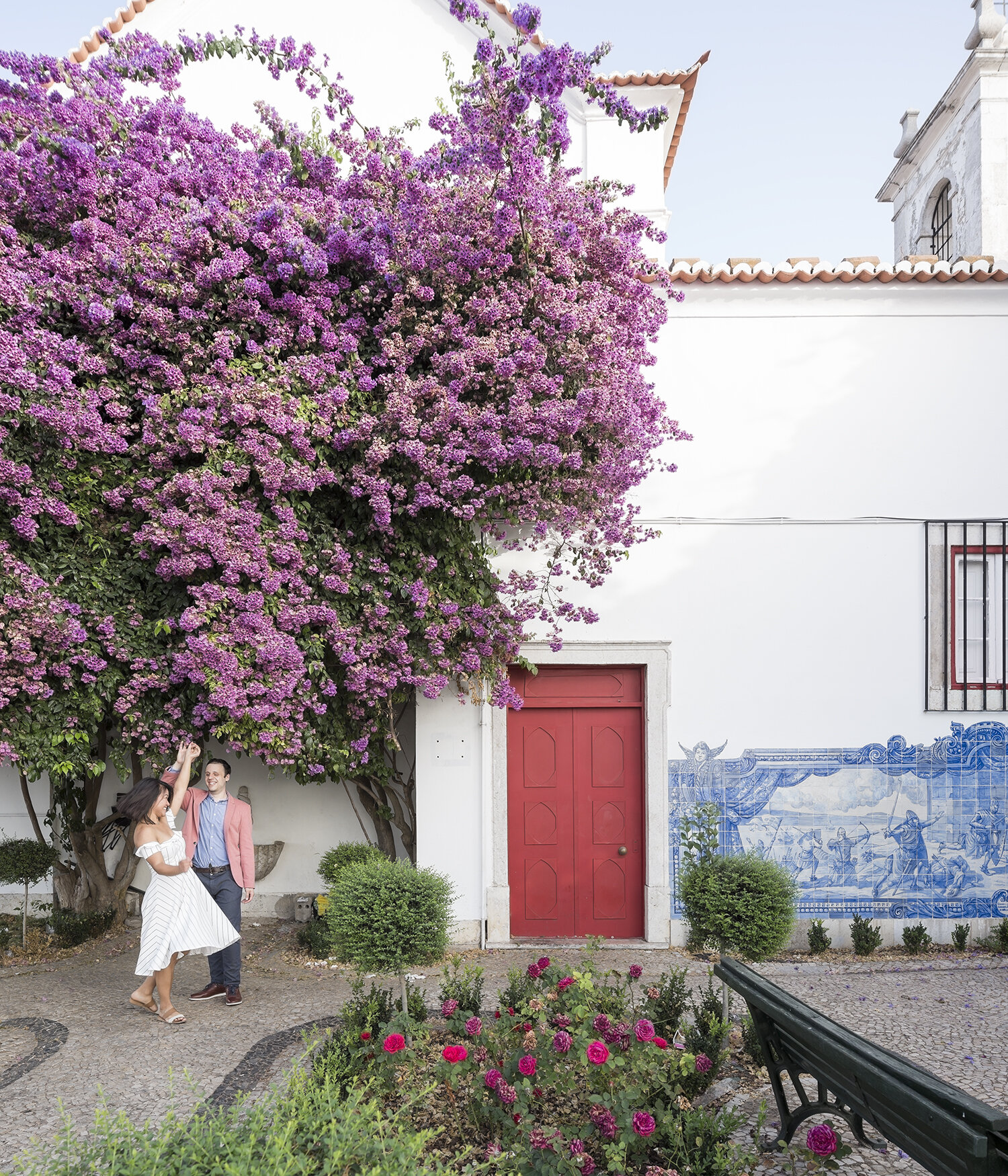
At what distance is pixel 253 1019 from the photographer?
540cm

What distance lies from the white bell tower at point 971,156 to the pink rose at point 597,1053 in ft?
40.0

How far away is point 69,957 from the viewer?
6.98m

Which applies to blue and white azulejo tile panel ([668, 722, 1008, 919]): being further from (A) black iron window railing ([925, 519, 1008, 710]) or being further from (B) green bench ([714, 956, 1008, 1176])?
(B) green bench ([714, 956, 1008, 1176])

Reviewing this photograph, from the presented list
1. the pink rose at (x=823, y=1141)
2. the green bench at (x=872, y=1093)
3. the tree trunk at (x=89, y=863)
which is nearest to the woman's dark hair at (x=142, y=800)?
the tree trunk at (x=89, y=863)

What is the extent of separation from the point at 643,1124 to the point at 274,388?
481cm

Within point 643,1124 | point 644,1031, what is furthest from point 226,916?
point 643,1124

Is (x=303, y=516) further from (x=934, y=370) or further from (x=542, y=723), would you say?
(x=934, y=370)

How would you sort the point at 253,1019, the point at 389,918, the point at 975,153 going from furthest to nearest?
the point at 975,153, the point at 253,1019, the point at 389,918

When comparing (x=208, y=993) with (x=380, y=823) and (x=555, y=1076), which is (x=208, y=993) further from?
(x=555, y=1076)

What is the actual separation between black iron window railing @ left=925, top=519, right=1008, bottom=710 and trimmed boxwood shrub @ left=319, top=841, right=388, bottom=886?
16.7ft

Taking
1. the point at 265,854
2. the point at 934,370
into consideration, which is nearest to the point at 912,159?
the point at 934,370

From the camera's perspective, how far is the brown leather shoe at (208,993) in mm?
5730

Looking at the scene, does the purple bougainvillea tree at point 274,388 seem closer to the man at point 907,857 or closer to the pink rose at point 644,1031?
the pink rose at point 644,1031

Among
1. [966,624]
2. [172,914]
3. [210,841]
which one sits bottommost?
[172,914]
